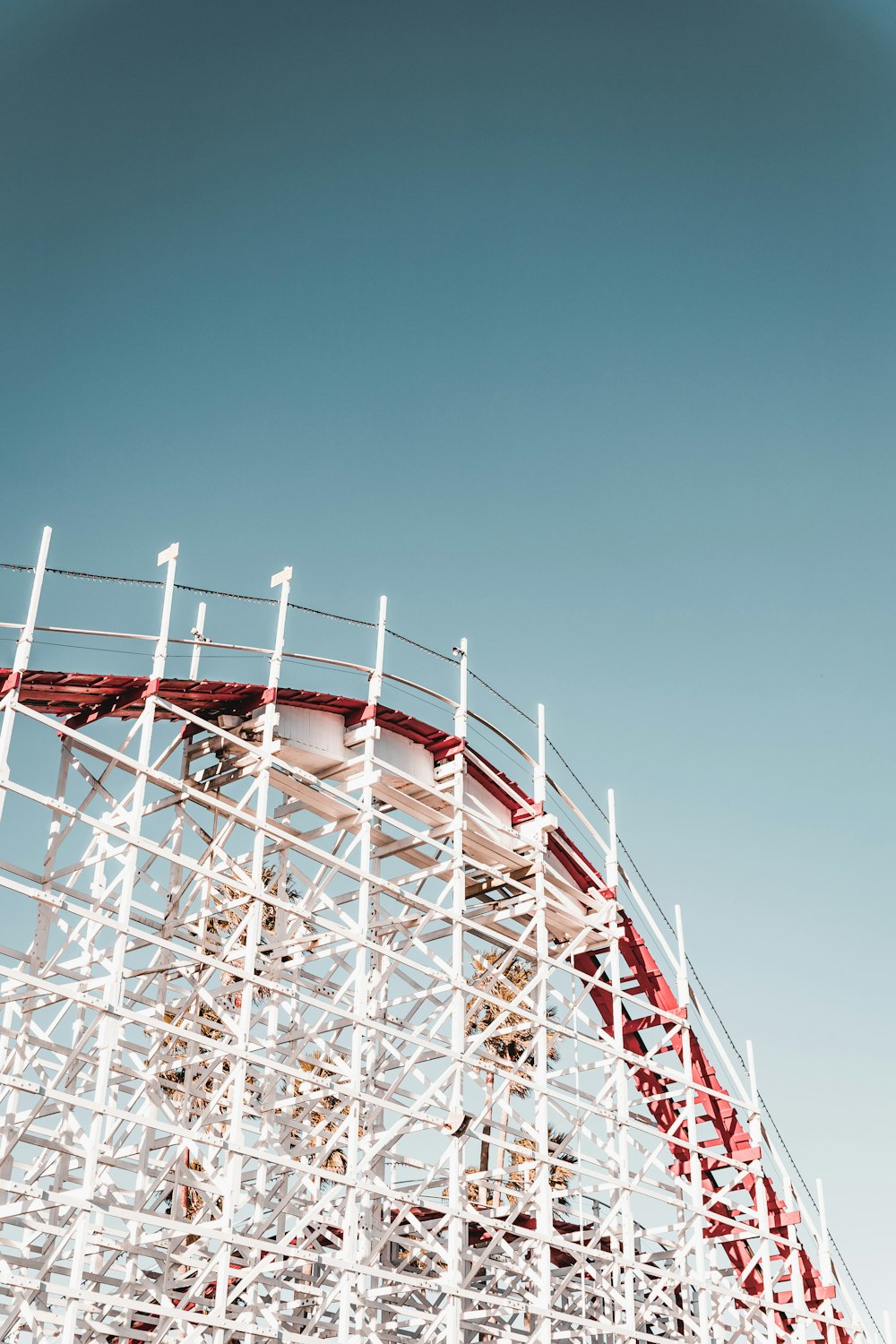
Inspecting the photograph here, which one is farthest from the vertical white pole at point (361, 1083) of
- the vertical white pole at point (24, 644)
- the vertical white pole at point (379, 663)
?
the vertical white pole at point (24, 644)

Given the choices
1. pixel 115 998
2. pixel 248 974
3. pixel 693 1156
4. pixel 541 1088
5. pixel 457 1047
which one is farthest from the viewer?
pixel 693 1156

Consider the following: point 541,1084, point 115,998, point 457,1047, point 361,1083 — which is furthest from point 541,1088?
point 115,998

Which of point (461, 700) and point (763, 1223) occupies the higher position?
point (461, 700)

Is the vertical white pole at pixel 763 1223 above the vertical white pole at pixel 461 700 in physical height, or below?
below

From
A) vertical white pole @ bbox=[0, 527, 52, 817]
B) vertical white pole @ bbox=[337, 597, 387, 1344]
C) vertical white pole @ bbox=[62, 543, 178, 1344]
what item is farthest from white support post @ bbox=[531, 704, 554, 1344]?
vertical white pole @ bbox=[0, 527, 52, 817]

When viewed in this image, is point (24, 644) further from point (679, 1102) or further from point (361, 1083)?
point (679, 1102)

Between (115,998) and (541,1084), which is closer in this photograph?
(115,998)

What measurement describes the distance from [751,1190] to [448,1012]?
8205 millimetres

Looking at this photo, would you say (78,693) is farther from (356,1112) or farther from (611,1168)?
(611,1168)

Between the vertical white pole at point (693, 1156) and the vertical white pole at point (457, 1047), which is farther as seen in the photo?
the vertical white pole at point (693, 1156)

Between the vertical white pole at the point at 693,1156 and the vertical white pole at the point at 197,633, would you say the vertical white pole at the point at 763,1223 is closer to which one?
the vertical white pole at the point at 693,1156

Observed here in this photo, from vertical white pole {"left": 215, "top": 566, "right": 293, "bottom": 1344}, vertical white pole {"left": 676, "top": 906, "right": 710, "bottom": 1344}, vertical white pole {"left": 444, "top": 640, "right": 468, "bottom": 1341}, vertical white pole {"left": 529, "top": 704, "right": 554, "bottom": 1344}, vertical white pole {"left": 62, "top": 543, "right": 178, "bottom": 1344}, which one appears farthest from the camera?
vertical white pole {"left": 676, "top": 906, "right": 710, "bottom": 1344}

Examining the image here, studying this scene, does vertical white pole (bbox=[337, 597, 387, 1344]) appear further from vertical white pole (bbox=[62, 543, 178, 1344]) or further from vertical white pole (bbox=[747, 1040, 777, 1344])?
vertical white pole (bbox=[747, 1040, 777, 1344])

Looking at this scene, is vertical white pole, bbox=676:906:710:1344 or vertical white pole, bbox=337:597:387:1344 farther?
vertical white pole, bbox=676:906:710:1344
